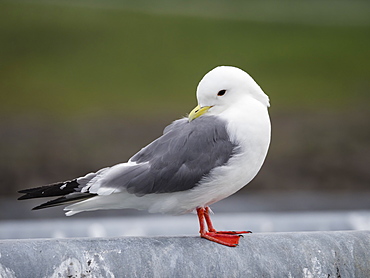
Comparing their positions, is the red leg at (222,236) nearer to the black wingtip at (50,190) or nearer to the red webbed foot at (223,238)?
the red webbed foot at (223,238)

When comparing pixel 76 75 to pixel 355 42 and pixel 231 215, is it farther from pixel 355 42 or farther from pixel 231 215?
pixel 231 215

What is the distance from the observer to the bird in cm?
373

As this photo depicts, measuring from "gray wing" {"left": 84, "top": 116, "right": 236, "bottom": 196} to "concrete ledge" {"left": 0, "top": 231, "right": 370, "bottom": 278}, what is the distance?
0.32 metres

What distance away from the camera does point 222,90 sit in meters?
3.90

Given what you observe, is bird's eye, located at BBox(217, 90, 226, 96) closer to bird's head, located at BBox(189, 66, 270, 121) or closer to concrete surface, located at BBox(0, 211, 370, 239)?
bird's head, located at BBox(189, 66, 270, 121)

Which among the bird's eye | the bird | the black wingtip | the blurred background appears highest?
the blurred background

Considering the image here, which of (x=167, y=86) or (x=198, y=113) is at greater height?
(x=167, y=86)

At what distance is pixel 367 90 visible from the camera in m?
19.5

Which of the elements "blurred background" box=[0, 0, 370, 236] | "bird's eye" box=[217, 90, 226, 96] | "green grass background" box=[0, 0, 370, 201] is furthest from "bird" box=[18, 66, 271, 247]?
"green grass background" box=[0, 0, 370, 201]

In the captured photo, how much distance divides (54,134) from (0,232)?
7.78 m

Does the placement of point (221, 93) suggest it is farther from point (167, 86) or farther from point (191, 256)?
point (167, 86)

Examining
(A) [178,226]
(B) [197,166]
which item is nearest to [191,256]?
(B) [197,166]

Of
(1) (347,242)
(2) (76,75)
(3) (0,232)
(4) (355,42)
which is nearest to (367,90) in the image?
(4) (355,42)

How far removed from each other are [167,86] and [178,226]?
12.5 meters
